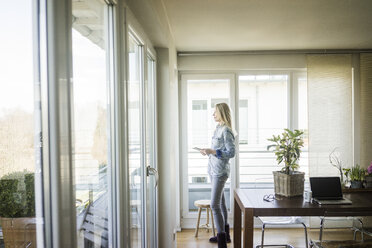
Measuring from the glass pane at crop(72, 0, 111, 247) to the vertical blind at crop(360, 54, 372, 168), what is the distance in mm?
4023

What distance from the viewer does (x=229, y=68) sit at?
440cm

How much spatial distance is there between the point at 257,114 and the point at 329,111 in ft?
3.21

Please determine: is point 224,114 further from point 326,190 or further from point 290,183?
point 326,190

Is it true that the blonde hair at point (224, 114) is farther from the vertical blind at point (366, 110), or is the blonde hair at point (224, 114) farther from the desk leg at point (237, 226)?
the vertical blind at point (366, 110)

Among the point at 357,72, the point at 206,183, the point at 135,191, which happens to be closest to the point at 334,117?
the point at 357,72

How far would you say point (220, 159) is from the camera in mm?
3445

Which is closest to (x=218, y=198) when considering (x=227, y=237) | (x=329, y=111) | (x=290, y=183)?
(x=227, y=237)

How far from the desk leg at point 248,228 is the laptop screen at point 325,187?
0.60 metres

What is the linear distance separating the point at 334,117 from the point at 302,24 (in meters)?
1.76

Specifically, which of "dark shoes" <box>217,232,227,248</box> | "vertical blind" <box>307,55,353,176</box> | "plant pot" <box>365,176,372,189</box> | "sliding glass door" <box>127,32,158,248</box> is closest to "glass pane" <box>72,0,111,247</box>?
"sliding glass door" <box>127,32,158,248</box>

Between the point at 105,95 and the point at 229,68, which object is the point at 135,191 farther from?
the point at 229,68

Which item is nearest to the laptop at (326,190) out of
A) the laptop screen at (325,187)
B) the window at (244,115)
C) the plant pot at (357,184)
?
the laptop screen at (325,187)

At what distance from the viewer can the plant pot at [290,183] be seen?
8.49 ft

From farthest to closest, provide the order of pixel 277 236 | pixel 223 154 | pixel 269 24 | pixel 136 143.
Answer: pixel 277 236
pixel 223 154
pixel 269 24
pixel 136 143
